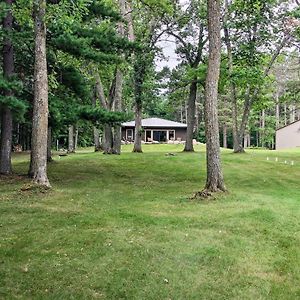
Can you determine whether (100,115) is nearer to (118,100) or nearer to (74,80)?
(74,80)

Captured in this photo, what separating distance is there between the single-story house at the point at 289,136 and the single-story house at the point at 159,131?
9.68 meters

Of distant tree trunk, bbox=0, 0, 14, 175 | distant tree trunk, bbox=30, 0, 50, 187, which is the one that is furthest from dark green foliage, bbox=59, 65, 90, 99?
distant tree trunk, bbox=30, 0, 50, 187

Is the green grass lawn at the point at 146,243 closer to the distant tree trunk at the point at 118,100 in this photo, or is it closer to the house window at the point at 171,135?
the distant tree trunk at the point at 118,100

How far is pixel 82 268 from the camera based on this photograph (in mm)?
5031

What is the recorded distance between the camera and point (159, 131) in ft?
143

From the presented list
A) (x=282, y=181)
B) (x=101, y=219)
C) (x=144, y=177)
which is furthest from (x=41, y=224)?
(x=282, y=181)

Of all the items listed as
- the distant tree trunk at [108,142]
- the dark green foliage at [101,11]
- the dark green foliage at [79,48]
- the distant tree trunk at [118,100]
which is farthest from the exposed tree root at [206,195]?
the distant tree trunk at [108,142]

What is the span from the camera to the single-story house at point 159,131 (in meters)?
42.9

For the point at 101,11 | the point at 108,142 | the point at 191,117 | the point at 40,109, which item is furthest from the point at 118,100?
the point at 40,109

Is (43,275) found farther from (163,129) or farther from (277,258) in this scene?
(163,129)

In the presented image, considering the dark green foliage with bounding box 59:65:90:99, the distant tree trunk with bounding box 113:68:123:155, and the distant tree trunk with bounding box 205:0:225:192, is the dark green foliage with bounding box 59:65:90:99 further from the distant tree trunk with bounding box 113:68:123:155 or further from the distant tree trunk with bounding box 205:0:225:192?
the distant tree trunk with bounding box 113:68:123:155

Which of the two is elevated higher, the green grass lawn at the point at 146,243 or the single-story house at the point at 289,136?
the single-story house at the point at 289,136

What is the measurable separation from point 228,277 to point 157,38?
21055mm

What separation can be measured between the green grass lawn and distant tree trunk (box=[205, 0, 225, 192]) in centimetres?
55
